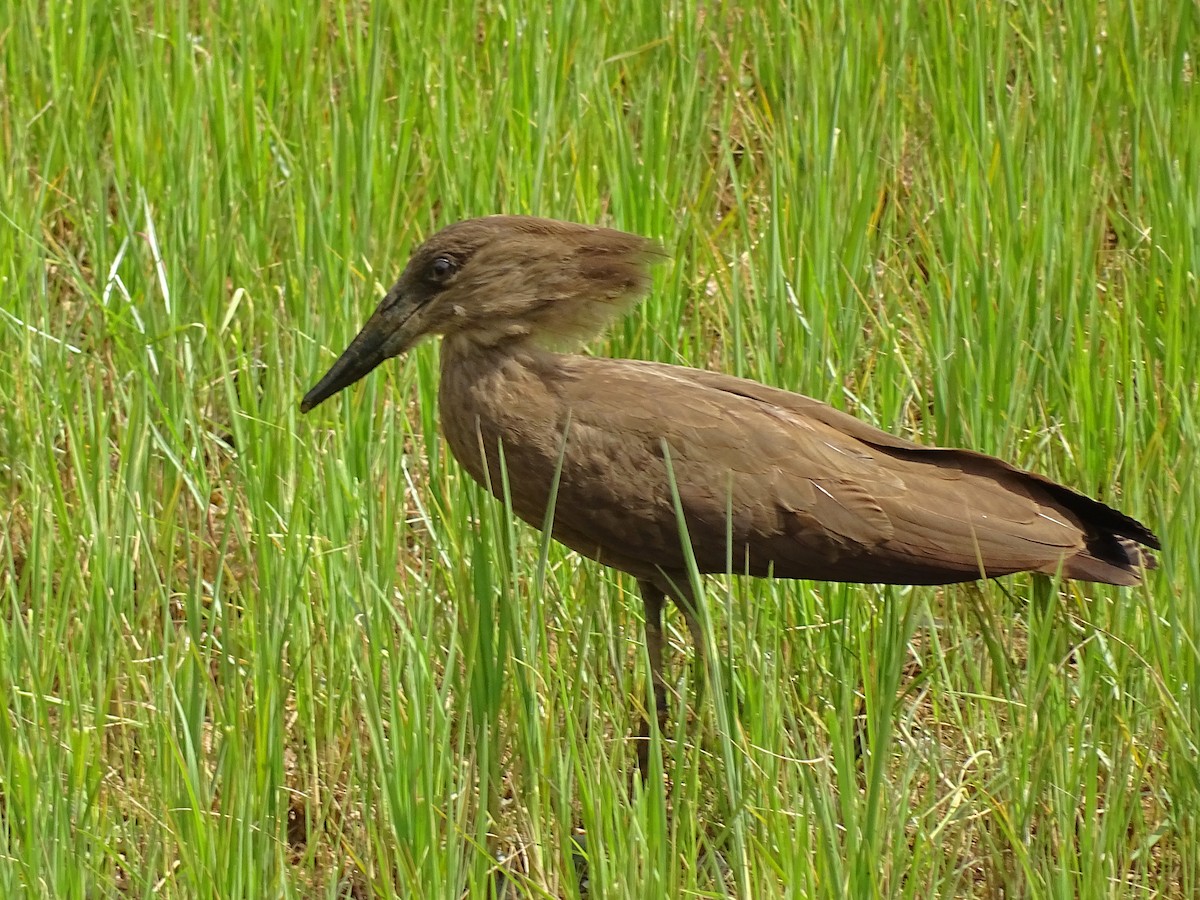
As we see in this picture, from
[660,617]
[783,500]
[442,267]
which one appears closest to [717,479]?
→ [783,500]

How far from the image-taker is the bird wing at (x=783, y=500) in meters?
3.02

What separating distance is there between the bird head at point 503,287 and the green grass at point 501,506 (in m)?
0.26

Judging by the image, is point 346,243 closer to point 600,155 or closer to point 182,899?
point 600,155

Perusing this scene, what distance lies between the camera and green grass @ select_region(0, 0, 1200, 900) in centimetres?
256

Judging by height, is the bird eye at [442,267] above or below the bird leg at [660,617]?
above

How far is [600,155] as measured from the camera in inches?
175

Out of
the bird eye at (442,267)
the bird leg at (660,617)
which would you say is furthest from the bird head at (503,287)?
the bird leg at (660,617)

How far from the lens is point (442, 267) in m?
3.26

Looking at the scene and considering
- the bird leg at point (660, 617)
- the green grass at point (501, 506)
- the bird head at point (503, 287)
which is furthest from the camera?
the bird head at point (503, 287)

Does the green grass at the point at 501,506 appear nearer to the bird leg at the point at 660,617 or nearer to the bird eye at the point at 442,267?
the bird leg at the point at 660,617

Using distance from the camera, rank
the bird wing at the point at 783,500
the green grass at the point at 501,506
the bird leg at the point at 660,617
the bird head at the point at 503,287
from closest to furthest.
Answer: the green grass at the point at 501,506 → the bird wing at the point at 783,500 → the bird leg at the point at 660,617 → the bird head at the point at 503,287

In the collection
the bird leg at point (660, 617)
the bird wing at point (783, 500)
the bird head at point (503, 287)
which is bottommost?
the bird leg at point (660, 617)

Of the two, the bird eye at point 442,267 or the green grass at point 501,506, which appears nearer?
the green grass at point 501,506

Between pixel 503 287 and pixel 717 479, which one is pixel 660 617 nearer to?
pixel 717 479
